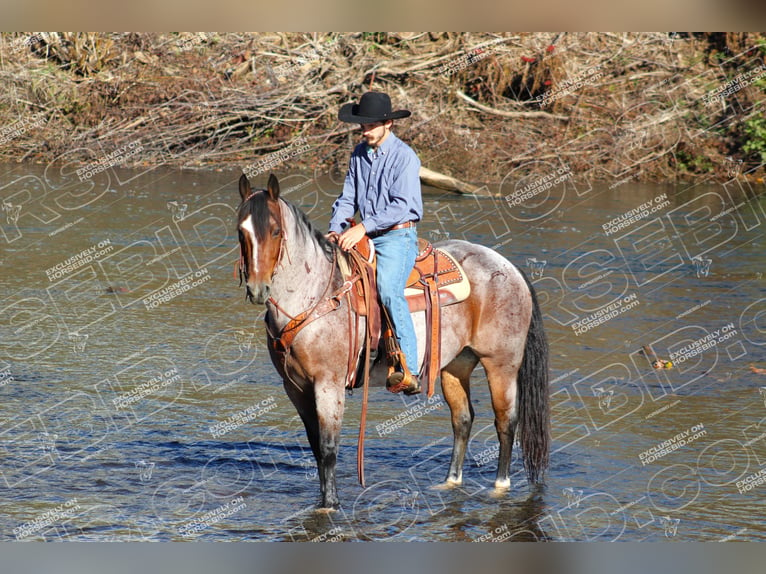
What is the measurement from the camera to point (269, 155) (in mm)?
18734

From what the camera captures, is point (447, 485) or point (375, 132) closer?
point (375, 132)

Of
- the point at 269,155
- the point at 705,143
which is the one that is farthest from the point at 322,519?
the point at 705,143

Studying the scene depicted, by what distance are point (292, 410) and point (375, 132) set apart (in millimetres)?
2845

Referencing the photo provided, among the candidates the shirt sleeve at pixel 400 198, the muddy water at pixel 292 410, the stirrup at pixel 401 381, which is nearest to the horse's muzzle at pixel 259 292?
the shirt sleeve at pixel 400 198

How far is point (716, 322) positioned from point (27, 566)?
8335 millimetres

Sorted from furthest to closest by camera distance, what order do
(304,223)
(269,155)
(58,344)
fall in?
(269,155), (58,344), (304,223)

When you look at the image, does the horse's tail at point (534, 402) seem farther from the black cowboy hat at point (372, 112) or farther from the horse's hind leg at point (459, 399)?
the black cowboy hat at point (372, 112)

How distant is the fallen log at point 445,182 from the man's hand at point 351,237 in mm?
11349

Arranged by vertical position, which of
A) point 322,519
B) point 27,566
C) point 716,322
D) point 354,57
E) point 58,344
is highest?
point 354,57

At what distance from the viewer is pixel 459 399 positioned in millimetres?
7223

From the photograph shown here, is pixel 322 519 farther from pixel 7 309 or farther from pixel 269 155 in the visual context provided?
pixel 269 155

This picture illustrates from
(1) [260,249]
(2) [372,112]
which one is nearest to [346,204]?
(2) [372,112]

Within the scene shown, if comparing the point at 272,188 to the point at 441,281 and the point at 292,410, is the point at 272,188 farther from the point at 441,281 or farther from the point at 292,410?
the point at 292,410

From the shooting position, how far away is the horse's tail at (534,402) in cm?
704
